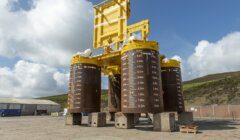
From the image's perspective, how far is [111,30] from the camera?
107 feet

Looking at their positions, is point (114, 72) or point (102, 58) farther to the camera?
point (114, 72)

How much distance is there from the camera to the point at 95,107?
2934cm

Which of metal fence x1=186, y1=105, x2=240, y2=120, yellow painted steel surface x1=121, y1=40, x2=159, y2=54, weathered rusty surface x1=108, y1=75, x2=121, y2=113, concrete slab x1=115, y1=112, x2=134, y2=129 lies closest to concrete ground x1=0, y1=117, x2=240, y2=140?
concrete slab x1=115, y1=112, x2=134, y2=129

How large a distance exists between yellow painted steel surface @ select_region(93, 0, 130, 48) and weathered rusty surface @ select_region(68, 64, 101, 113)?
207 inches

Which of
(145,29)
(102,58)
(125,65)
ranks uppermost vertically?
(145,29)

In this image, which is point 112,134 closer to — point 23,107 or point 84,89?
point 84,89

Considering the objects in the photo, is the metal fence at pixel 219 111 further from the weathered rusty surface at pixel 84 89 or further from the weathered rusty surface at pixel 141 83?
the weathered rusty surface at pixel 84 89

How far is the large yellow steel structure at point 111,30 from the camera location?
29141 mm

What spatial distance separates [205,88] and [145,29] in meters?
62.0

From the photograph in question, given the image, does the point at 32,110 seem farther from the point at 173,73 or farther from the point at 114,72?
the point at 173,73

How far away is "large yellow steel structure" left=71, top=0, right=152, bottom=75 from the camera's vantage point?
2914 centimetres

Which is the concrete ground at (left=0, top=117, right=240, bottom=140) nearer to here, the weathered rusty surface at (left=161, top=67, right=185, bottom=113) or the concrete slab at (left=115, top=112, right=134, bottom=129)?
the concrete slab at (left=115, top=112, right=134, bottom=129)

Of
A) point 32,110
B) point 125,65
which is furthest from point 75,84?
point 32,110

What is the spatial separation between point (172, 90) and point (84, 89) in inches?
483
